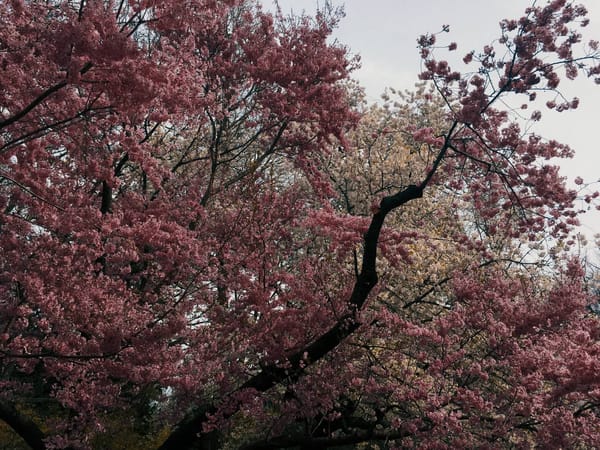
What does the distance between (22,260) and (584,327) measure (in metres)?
8.87

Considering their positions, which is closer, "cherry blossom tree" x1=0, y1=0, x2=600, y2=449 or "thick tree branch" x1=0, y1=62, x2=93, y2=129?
"thick tree branch" x1=0, y1=62, x2=93, y2=129

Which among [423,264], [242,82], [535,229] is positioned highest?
[242,82]

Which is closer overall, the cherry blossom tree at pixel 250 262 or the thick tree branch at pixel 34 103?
the thick tree branch at pixel 34 103

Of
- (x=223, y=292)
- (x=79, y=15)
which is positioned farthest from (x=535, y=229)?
(x=79, y=15)

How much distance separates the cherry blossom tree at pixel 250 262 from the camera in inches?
267

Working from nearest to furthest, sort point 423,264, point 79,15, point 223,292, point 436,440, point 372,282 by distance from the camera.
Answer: point 79,15, point 436,440, point 372,282, point 223,292, point 423,264

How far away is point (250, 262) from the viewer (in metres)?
9.01

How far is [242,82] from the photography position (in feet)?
36.5

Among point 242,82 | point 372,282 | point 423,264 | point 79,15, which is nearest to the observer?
point 79,15

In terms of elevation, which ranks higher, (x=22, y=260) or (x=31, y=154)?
(x=31, y=154)

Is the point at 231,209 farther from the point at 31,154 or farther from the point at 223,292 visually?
the point at 31,154

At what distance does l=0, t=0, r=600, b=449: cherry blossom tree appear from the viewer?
679 centimetres

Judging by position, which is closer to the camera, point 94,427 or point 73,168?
point 94,427

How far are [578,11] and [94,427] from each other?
8766mm
